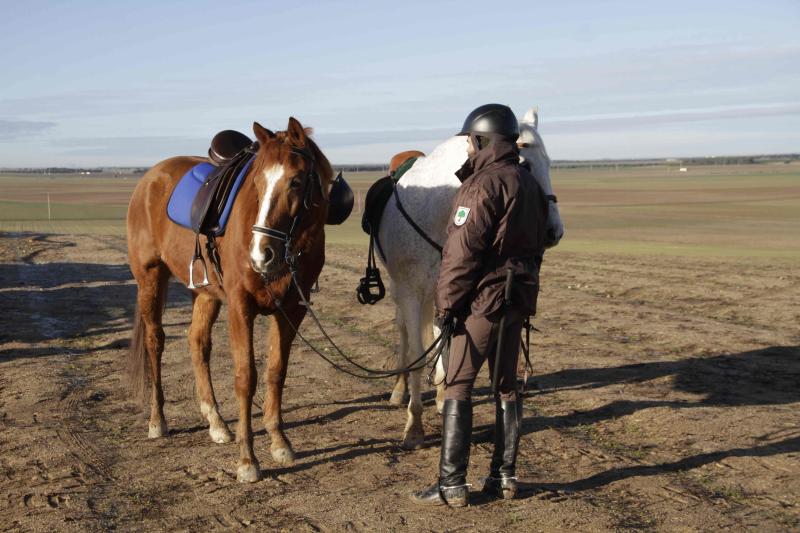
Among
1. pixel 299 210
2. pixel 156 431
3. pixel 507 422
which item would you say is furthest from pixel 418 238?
pixel 156 431

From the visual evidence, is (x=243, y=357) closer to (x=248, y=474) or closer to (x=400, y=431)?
(x=248, y=474)

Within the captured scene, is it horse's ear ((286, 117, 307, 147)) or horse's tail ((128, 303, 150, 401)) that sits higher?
horse's ear ((286, 117, 307, 147))

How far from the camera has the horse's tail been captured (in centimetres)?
715

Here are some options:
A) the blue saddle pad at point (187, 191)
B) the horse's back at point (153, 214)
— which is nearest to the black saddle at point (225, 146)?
the blue saddle pad at point (187, 191)

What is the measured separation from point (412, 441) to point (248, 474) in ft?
4.43

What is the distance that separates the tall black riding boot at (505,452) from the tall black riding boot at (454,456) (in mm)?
273

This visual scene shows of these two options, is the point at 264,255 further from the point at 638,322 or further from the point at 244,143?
the point at 638,322

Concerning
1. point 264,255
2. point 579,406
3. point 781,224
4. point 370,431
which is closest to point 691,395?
point 579,406

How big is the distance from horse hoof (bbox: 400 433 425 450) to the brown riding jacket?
1676mm

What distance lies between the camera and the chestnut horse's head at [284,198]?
5.27 meters

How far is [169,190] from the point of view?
285 inches

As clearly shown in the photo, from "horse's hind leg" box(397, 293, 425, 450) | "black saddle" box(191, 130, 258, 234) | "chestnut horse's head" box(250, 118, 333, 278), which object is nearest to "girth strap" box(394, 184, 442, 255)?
"horse's hind leg" box(397, 293, 425, 450)

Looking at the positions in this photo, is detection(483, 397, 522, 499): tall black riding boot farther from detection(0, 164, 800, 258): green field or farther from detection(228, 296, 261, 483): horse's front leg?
detection(0, 164, 800, 258): green field

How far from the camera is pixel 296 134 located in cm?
556
